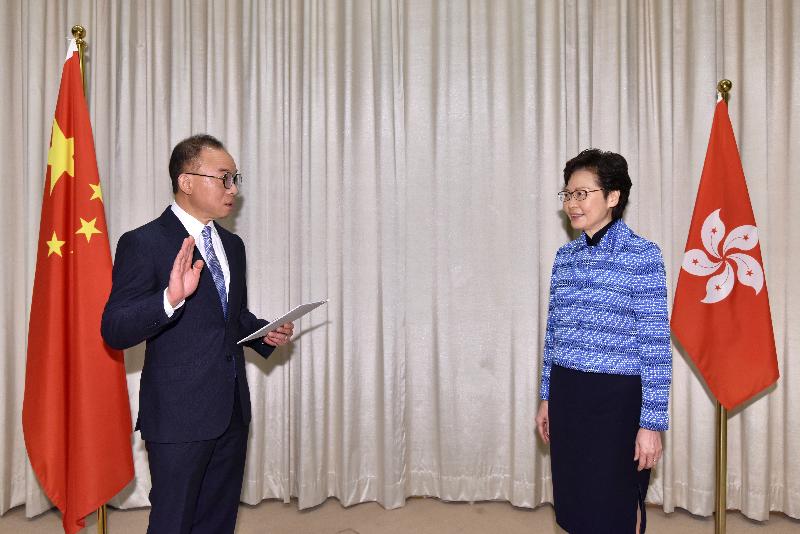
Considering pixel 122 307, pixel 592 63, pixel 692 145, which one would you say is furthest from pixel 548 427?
pixel 592 63

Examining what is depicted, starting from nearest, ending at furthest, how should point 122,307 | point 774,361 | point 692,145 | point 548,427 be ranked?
point 122,307 → point 548,427 → point 774,361 → point 692,145

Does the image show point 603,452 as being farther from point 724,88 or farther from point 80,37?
point 80,37

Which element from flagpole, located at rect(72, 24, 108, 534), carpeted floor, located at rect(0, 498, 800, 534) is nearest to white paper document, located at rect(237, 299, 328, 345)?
flagpole, located at rect(72, 24, 108, 534)

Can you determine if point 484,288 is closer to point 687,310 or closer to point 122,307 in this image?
point 687,310

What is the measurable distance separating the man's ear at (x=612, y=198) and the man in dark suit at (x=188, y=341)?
1.39 metres

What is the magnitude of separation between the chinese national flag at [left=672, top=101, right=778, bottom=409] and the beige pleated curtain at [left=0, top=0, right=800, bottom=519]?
0.34 metres

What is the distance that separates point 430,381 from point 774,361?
1.73 metres

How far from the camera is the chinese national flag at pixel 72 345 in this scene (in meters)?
2.49

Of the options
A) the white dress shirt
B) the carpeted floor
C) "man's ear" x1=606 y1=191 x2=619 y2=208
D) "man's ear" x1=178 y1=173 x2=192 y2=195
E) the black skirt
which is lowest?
the carpeted floor

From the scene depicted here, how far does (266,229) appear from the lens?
314cm

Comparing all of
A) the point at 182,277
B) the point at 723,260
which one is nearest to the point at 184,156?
the point at 182,277

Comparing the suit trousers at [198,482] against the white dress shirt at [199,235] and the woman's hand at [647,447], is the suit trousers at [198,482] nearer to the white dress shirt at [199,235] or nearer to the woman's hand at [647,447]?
the white dress shirt at [199,235]

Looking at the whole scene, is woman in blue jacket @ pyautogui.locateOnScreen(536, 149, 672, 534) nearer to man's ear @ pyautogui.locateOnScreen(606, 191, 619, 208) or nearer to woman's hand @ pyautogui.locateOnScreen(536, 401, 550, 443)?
man's ear @ pyautogui.locateOnScreen(606, 191, 619, 208)

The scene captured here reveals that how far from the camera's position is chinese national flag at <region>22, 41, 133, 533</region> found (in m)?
2.49
